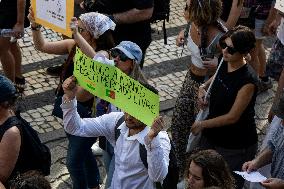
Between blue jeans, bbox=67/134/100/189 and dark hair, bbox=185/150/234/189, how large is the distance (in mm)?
1396

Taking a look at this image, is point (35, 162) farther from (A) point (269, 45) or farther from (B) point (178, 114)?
(A) point (269, 45)

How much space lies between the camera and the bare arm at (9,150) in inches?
161

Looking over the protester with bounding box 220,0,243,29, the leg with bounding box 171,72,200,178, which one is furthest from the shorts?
the leg with bounding box 171,72,200,178

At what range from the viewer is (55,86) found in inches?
288

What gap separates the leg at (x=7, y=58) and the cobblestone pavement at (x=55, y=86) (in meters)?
0.33

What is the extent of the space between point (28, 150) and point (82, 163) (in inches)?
42.7

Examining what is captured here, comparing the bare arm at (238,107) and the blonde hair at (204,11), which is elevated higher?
the blonde hair at (204,11)

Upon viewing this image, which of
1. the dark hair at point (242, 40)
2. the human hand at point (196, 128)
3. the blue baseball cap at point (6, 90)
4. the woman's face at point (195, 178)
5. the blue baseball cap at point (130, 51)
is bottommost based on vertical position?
the human hand at point (196, 128)

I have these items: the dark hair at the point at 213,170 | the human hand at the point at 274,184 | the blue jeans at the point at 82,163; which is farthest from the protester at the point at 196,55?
the dark hair at the point at 213,170

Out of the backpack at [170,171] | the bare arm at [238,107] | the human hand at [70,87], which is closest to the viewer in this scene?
the backpack at [170,171]

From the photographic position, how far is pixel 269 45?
28.1 feet

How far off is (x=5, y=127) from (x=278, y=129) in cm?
194

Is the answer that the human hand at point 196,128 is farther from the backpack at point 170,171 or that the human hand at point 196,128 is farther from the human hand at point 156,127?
the human hand at point 156,127

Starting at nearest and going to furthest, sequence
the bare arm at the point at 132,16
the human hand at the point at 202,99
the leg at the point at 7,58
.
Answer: the human hand at the point at 202,99, the bare arm at the point at 132,16, the leg at the point at 7,58
